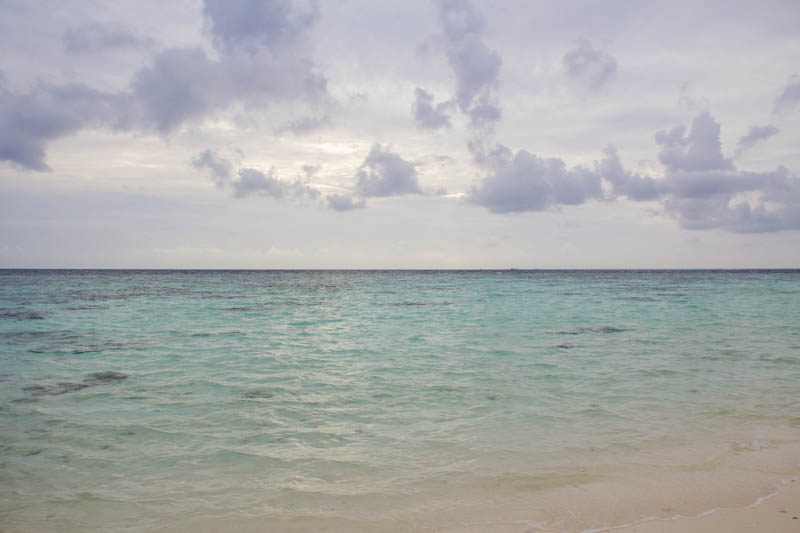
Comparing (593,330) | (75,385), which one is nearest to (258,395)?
(75,385)

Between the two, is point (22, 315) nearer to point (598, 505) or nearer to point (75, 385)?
point (75, 385)

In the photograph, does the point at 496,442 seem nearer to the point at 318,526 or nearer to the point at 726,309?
the point at 318,526

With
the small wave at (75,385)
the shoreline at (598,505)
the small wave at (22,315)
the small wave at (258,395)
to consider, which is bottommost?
the small wave at (22,315)

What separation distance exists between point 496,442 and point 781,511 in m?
3.78

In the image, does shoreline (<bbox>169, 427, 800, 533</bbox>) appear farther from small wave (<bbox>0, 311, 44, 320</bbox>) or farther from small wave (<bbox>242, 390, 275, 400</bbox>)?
small wave (<bbox>0, 311, 44, 320</bbox>)

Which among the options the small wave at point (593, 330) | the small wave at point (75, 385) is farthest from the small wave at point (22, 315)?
the small wave at point (593, 330)

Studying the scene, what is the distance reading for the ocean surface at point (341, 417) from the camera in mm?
6164

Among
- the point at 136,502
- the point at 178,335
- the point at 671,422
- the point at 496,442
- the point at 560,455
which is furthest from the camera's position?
the point at 178,335

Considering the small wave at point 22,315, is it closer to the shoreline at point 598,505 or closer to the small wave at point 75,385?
the small wave at point 75,385

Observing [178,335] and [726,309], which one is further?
[726,309]

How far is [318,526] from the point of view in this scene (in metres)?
5.45

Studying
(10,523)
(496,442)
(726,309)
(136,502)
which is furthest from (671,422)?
(726,309)

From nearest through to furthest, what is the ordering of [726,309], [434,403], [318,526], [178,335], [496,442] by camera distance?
[318,526]
[496,442]
[434,403]
[178,335]
[726,309]

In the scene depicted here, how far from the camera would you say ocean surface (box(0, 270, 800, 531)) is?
6164 millimetres
